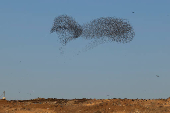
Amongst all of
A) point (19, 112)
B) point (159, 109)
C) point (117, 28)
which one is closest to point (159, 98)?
point (159, 109)

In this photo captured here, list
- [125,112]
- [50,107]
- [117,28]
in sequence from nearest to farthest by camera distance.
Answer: [125,112] < [50,107] < [117,28]

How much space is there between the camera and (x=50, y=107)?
30375 millimetres

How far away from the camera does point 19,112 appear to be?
93.7ft

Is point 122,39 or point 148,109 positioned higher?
point 122,39

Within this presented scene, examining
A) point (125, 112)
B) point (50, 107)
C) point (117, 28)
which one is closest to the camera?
point (125, 112)

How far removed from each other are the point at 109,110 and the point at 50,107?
271 inches

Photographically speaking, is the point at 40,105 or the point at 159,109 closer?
the point at 159,109

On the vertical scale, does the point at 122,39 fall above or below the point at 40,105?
above

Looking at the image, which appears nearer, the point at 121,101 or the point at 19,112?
the point at 19,112

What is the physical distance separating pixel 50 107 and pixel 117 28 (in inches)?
468

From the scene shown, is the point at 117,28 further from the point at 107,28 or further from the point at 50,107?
the point at 50,107

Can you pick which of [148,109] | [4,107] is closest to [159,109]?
[148,109]

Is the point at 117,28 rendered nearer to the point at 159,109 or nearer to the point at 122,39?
the point at 122,39

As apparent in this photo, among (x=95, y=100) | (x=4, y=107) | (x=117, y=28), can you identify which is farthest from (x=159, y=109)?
(x=4, y=107)
